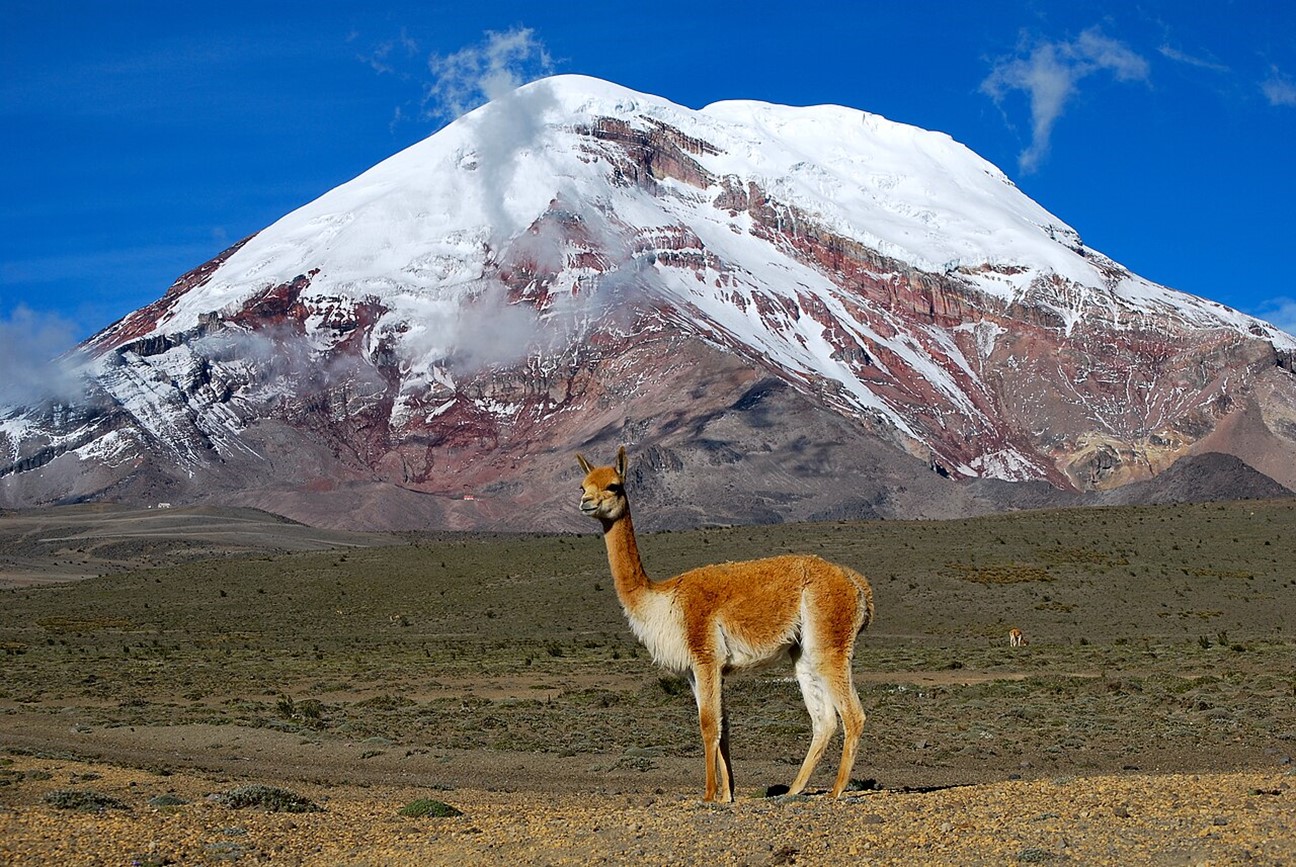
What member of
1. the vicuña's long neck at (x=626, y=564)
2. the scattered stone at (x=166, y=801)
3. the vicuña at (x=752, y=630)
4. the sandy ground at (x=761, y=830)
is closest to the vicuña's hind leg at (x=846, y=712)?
the vicuña at (x=752, y=630)

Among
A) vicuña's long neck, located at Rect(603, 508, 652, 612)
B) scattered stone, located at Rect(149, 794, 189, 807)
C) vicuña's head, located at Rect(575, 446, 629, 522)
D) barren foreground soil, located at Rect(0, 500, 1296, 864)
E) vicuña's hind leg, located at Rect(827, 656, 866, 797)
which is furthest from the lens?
scattered stone, located at Rect(149, 794, 189, 807)

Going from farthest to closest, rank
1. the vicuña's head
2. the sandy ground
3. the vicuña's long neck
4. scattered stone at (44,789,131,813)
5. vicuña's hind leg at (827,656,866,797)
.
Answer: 1. the vicuña's long neck
2. the vicuña's head
3. scattered stone at (44,789,131,813)
4. vicuña's hind leg at (827,656,866,797)
5. the sandy ground

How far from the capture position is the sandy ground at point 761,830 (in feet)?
33.1

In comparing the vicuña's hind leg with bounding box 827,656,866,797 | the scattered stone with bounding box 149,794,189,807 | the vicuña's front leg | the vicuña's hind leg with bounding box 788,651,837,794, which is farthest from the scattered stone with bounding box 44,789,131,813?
the vicuña's hind leg with bounding box 827,656,866,797

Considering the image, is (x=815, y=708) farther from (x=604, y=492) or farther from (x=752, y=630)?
(x=604, y=492)

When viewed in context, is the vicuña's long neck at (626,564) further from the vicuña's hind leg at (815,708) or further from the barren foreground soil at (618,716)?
the barren foreground soil at (618,716)

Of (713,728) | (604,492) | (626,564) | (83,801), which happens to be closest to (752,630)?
(713,728)

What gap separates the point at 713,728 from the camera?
12.9 m

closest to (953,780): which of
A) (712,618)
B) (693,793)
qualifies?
(693,793)

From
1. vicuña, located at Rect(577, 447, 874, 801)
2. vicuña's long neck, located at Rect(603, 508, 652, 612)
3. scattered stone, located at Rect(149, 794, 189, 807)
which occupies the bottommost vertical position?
scattered stone, located at Rect(149, 794, 189, 807)

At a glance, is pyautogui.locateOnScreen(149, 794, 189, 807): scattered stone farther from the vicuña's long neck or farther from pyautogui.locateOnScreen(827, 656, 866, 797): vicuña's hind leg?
pyautogui.locateOnScreen(827, 656, 866, 797): vicuña's hind leg

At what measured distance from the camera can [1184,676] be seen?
30.7 metres

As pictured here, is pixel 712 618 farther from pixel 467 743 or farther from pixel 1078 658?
pixel 1078 658

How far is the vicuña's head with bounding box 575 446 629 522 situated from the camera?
43.9ft
